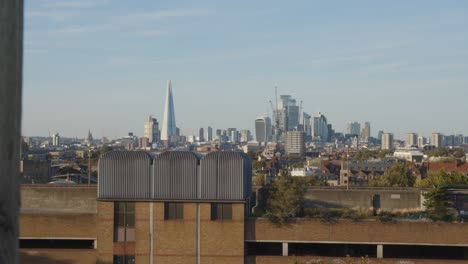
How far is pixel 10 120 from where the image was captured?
5.01 ft

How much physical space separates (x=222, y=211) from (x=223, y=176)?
1.36m

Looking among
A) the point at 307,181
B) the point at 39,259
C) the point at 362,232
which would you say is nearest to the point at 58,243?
the point at 39,259

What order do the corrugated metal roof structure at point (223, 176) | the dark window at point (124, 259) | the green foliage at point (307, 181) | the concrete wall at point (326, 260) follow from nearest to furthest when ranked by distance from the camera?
1. the concrete wall at point (326, 260)
2. the corrugated metal roof structure at point (223, 176)
3. the dark window at point (124, 259)
4. the green foliage at point (307, 181)

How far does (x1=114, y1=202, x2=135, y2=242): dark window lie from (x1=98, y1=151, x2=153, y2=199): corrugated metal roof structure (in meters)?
0.40

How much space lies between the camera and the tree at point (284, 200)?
26688mm

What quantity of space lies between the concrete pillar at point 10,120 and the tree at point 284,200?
2527 cm

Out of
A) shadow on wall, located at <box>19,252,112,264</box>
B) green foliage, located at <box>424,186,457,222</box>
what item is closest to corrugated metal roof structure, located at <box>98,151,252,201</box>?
shadow on wall, located at <box>19,252,112,264</box>

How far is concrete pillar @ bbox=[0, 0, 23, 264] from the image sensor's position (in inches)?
59.0

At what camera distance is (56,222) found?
88.6 ft

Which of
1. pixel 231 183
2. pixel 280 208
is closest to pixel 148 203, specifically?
pixel 231 183

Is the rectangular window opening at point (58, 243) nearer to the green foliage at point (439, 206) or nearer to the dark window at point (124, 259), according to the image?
the dark window at point (124, 259)

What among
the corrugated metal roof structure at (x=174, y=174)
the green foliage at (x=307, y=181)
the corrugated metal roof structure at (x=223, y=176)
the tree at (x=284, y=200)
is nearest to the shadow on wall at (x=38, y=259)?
the corrugated metal roof structure at (x=174, y=174)

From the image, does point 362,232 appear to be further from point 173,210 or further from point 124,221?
point 124,221

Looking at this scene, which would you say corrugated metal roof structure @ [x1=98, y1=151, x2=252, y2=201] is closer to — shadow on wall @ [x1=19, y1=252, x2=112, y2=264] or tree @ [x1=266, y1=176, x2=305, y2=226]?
tree @ [x1=266, y1=176, x2=305, y2=226]
